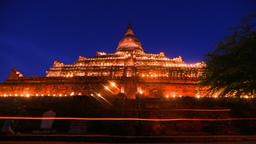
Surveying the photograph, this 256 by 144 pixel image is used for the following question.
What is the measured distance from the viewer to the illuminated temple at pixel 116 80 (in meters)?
34.4

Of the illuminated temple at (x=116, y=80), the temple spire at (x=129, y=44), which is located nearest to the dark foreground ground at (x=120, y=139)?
the illuminated temple at (x=116, y=80)

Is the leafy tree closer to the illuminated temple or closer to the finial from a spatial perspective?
the illuminated temple

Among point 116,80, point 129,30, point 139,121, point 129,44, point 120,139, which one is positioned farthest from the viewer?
point 129,30

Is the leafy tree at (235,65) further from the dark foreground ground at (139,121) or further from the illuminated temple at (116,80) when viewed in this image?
the illuminated temple at (116,80)

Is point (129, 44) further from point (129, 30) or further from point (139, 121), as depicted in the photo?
A: point (139, 121)

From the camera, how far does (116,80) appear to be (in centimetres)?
3509

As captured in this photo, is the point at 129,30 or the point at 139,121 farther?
the point at 129,30

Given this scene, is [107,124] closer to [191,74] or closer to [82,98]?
[82,98]

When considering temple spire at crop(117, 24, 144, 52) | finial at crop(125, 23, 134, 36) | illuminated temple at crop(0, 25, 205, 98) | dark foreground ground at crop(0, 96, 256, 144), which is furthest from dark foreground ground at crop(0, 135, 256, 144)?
finial at crop(125, 23, 134, 36)

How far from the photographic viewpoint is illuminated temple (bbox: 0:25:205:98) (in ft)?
113

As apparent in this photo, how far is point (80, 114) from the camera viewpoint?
17.4m

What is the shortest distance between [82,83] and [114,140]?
24692mm

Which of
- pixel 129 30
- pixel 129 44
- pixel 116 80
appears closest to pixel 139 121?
pixel 116 80

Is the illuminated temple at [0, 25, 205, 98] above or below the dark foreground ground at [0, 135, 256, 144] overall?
above
